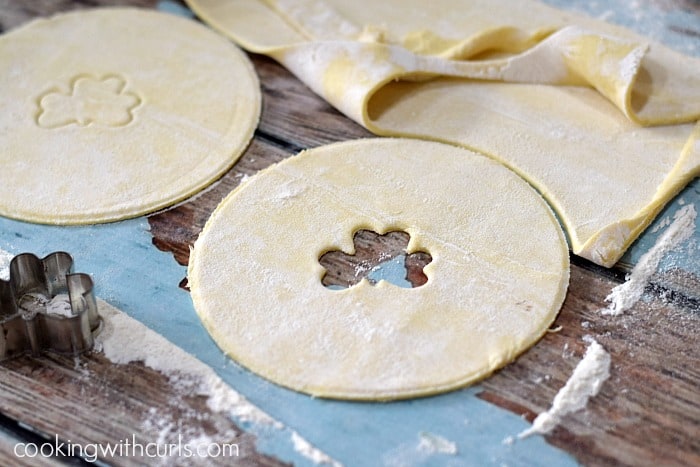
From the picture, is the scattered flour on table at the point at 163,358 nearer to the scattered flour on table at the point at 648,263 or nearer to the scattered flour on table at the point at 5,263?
the scattered flour on table at the point at 5,263

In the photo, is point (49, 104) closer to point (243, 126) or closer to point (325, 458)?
point (243, 126)

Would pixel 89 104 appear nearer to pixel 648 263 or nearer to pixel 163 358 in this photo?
pixel 163 358

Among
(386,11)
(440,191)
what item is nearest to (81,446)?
(440,191)

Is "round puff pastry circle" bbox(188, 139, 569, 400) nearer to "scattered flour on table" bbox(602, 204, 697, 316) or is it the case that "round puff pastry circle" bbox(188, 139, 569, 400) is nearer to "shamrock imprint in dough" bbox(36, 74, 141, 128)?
"scattered flour on table" bbox(602, 204, 697, 316)

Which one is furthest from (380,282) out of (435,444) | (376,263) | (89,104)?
(89,104)

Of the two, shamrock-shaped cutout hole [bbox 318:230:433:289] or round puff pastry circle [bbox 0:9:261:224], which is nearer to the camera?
shamrock-shaped cutout hole [bbox 318:230:433:289]

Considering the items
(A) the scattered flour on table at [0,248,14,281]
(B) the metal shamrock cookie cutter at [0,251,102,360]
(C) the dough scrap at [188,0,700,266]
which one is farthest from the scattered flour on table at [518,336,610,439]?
(A) the scattered flour on table at [0,248,14,281]

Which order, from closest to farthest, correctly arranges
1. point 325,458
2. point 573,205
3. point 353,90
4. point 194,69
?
1. point 325,458
2. point 573,205
3. point 353,90
4. point 194,69
